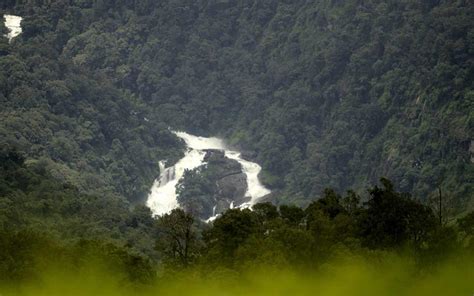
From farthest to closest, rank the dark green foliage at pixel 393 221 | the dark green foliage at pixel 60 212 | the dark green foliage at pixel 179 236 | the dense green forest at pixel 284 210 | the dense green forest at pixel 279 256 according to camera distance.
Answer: the dark green foliage at pixel 60 212, the dark green foliage at pixel 179 236, the dark green foliage at pixel 393 221, the dense green forest at pixel 284 210, the dense green forest at pixel 279 256

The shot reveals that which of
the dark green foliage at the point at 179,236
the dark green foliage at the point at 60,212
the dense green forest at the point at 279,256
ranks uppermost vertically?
the dark green foliage at the point at 60,212

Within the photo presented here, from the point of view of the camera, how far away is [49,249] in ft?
182

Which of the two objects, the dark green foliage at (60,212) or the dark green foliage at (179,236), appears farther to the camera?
the dark green foliage at (60,212)

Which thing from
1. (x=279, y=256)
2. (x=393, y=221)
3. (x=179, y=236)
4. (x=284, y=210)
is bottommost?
(x=279, y=256)

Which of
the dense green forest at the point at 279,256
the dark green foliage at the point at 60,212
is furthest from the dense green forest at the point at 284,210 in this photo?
the dark green foliage at the point at 60,212

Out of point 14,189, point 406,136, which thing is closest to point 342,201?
point 14,189

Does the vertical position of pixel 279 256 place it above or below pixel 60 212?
below

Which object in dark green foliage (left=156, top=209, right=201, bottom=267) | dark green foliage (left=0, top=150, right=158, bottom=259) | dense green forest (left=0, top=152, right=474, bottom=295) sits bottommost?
dense green forest (left=0, top=152, right=474, bottom=295)

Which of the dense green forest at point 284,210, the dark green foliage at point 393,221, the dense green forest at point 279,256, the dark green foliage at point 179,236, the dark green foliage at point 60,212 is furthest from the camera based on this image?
the dark green foliage at point 60,212

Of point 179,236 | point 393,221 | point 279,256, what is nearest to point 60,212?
point 179,236

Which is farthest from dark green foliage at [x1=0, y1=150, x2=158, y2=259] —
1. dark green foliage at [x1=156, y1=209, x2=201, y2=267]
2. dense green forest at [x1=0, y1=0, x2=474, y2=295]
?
dark green foliage at [x1=156, y1=209, x2=201, y2=267]

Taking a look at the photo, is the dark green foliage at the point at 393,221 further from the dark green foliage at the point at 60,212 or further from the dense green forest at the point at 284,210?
the dark green foliage at the point at 60,212

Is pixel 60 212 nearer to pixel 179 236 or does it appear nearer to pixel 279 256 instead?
pixel 179 236

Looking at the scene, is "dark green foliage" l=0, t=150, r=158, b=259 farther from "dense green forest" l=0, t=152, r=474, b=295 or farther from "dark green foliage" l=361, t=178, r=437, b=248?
"dark green foliage" l=361, t=178, r=437, b=248
